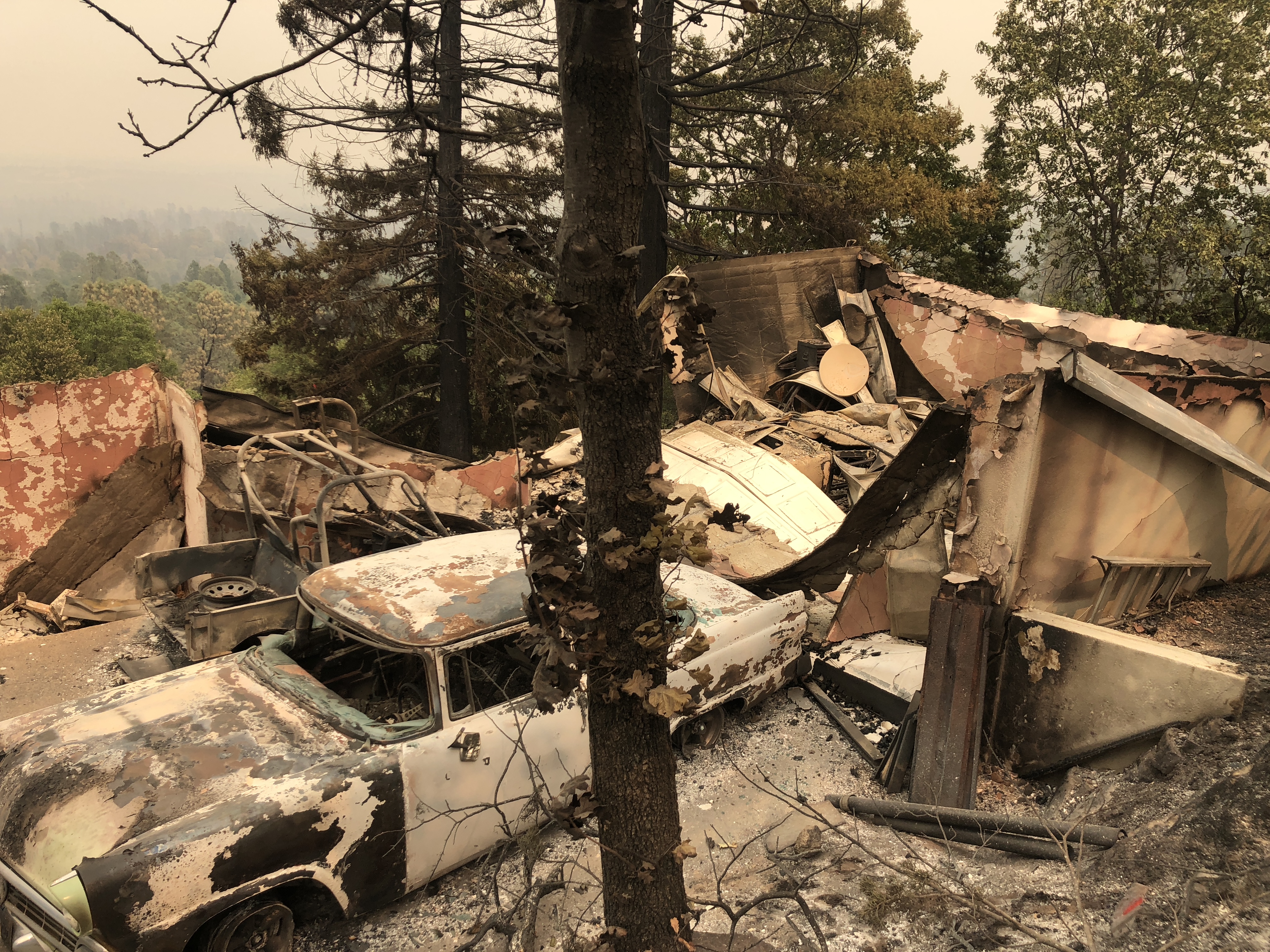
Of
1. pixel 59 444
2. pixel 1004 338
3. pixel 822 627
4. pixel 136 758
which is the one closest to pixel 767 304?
pixel 1004 338

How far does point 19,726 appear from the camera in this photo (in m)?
3.53

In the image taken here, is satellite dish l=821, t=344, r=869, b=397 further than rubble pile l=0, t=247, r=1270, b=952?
Yes

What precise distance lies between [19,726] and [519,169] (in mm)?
11704

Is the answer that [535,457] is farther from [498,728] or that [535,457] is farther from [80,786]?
[80,786]

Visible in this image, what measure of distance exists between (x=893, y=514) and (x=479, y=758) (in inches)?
121

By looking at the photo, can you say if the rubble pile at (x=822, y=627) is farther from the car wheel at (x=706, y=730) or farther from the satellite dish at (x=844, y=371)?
the satellite dish at (x=844, y=371)

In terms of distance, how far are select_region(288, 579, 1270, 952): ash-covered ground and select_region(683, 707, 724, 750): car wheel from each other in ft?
0.53

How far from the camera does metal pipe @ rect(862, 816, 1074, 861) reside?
3.42m

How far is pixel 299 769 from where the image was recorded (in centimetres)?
318

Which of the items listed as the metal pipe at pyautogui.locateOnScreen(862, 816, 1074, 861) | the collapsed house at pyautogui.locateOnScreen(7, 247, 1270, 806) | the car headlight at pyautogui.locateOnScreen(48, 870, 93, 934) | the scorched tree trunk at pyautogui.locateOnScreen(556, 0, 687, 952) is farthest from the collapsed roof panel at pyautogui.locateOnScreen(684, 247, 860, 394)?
the car headlight at pyautogui.locateOnScreen(48, 870, 93, 934)

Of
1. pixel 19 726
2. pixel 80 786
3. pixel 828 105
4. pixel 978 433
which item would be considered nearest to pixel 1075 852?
pixel 978 433

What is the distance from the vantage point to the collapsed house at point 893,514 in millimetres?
4031

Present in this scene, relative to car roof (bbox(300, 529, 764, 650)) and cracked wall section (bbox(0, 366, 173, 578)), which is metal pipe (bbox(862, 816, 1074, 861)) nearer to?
car roof (bbox(300, 529, 764, 650))

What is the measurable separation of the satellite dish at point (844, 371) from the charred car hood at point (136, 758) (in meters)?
9.20
